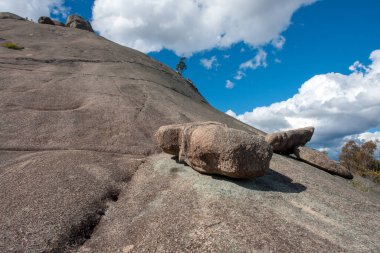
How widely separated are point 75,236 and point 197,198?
3086 mm

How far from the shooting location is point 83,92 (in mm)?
17469

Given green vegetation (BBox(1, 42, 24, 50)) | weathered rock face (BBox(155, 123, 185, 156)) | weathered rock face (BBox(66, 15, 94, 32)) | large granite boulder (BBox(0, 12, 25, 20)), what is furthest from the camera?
weathered rock face (BBox(66, 15, 94, 32))

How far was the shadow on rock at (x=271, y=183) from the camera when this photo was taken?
904cm

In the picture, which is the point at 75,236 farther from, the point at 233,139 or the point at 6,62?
the point at 6,62

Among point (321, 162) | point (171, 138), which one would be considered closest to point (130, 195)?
point (171, 138)

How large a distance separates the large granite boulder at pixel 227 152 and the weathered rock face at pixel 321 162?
567 centimetres

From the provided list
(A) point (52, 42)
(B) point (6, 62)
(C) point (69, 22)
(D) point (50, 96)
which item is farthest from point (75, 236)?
(C) point (69, 22)

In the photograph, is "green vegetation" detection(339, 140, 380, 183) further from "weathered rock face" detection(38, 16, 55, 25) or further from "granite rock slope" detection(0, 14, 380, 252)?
"weathered rock face" detection(38, 16, 55, 25)

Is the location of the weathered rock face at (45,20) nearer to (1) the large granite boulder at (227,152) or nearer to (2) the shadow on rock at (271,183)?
(2) the shadow on rock at (271,183)

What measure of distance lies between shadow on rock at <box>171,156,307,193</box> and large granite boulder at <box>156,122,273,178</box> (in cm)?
26

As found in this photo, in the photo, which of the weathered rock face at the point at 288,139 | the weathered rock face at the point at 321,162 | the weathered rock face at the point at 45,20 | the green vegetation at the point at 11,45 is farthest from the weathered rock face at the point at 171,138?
the weathered rock face at the point at 45,20

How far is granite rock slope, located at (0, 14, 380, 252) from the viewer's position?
6.59 meters

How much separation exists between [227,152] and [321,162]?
7.30 m

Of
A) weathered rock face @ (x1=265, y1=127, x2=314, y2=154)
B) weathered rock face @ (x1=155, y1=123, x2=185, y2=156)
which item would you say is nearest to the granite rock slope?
weathered rock face @ (x1=155, y1=123, x2=185, y2=156)
